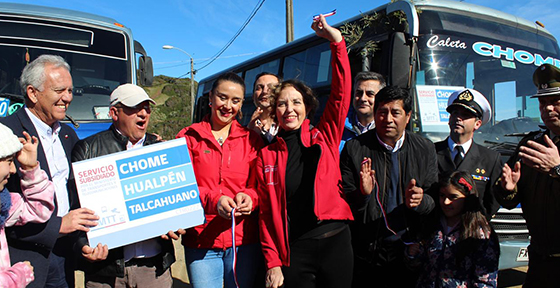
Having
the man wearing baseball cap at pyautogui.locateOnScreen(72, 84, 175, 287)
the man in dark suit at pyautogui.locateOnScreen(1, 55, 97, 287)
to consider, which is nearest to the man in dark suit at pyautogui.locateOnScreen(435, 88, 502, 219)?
the man wearing baseball cap at pyautogui.locateOnScreen(72, 84, 175, 287)

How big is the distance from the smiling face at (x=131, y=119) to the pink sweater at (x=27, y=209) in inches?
23.5

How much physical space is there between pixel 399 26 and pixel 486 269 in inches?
123

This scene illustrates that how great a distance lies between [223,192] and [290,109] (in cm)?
73

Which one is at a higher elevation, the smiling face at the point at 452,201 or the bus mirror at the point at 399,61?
the bus mirror at the point at 399,61

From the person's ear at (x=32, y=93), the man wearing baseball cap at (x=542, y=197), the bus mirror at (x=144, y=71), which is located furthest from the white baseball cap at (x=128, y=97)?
the bus mirror at (x=144, y=71)

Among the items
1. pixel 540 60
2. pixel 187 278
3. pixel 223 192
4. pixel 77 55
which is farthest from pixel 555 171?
pixel 77 55

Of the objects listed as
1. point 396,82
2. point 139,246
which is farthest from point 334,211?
point 396,82

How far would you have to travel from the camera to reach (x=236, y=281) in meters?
2.43

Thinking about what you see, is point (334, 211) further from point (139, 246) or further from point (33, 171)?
point (33, 171)

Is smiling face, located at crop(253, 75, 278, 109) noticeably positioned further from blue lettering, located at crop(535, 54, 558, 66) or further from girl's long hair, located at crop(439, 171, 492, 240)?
blue lettering, located at crop(535, 54, 558, 66)

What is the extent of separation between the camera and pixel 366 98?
3.58 metres

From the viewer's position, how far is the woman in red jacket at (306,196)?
7.72 feet

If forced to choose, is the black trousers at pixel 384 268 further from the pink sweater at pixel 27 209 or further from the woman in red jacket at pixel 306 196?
the pink sweater at pixel 27 209

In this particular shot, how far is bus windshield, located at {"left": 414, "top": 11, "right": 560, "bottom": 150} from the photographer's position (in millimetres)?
4359
